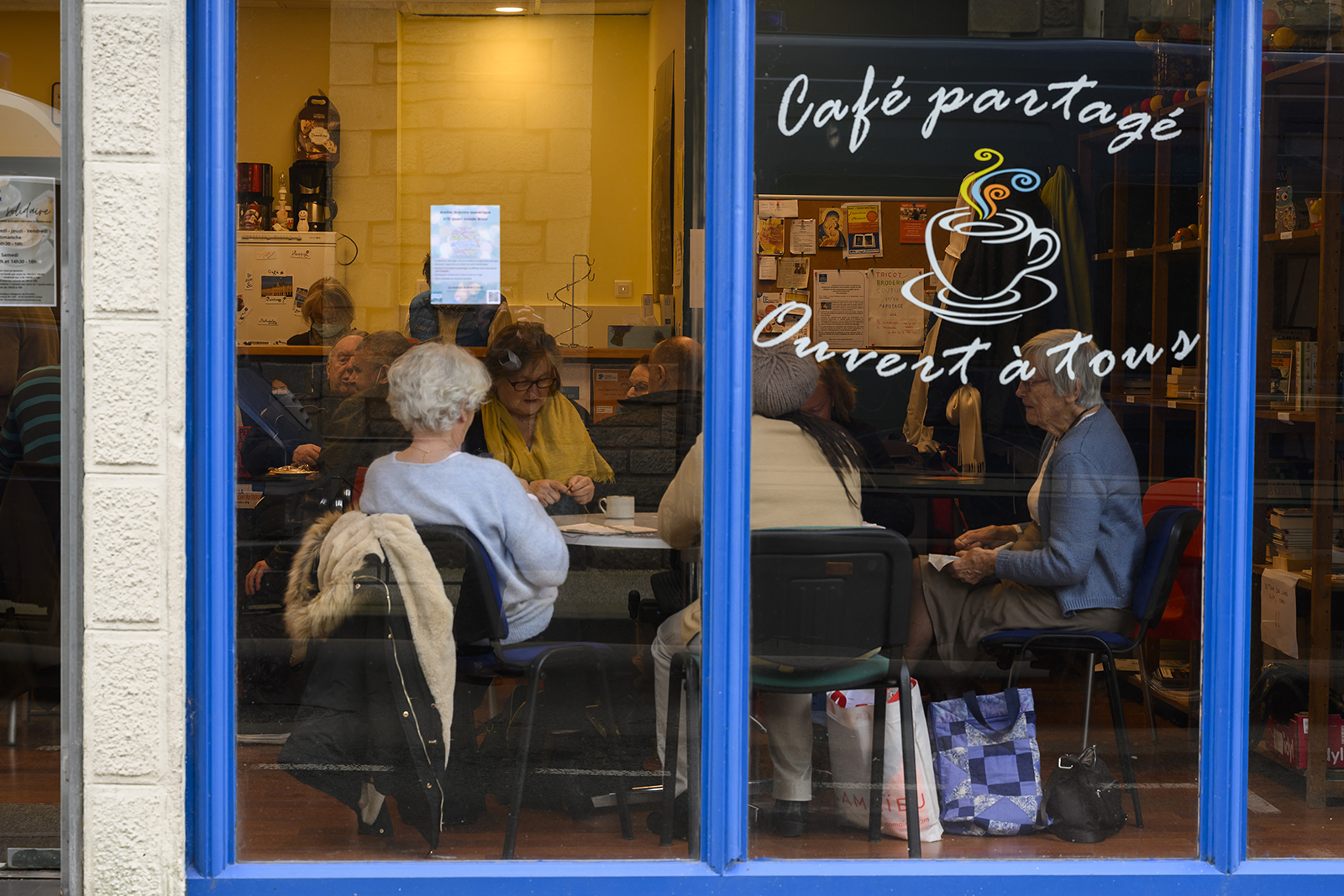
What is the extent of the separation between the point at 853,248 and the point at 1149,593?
3.59ft

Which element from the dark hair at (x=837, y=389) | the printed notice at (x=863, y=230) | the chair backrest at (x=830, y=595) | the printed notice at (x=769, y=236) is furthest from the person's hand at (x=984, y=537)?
the printed notice at (x=769, y=236)

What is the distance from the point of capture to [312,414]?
2.92m

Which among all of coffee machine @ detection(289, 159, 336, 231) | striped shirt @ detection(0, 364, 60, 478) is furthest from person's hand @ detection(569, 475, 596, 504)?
coffee machine @ detection(289, 159, 336, 231)

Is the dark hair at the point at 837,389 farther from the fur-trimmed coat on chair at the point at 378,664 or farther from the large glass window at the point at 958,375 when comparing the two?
the fur-trimmed coat on chair at the point at 378,664

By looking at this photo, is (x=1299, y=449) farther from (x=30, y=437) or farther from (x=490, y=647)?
(x=30, y=437)

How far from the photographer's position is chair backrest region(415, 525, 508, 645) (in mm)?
2568

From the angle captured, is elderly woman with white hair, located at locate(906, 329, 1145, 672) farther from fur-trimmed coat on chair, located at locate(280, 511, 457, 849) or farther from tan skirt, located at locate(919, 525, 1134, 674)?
fur-trimmed coat on chair, located at locate(280, 511, 457, 849)

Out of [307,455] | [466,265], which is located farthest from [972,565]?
[307,455]

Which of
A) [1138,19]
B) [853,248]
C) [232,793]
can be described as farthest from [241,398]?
[1138,19]

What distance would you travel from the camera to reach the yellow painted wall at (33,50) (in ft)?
7.94

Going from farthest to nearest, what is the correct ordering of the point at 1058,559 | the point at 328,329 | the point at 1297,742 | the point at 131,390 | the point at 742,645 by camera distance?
1. the point at 328,329
2. the point at 1297,742
3. the point at 1058,559
4. the point at 742,645
5. the point at 131,390

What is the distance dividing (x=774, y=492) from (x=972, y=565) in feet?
2.31

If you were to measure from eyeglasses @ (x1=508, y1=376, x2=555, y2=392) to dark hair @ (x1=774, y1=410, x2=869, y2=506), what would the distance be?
0.92 metres

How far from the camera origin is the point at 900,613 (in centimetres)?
262
